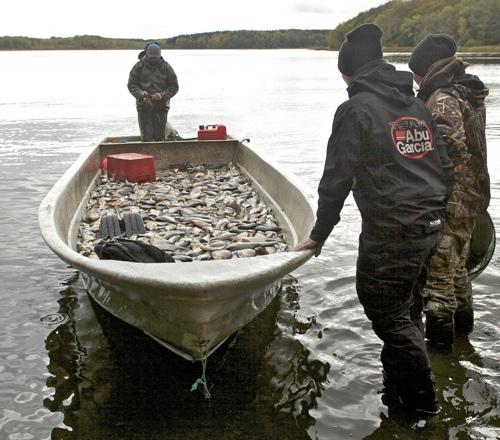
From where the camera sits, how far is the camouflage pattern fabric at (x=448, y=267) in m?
4.72

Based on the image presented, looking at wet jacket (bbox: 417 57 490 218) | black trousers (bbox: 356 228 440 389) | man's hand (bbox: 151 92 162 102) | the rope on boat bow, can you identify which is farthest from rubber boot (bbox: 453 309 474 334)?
man's hand (bbox: 151 92 162 102)

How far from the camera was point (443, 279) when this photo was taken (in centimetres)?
479

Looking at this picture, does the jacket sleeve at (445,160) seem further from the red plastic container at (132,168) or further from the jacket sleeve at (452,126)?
the red plastic container at (132,168)

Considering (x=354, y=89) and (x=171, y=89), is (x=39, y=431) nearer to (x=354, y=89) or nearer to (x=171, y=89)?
(x=354, y=89)

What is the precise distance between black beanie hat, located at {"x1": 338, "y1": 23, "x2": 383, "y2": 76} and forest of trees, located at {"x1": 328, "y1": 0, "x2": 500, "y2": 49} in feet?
326

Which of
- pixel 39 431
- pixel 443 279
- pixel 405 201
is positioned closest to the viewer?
pixel 405 201

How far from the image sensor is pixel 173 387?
476 centimetres

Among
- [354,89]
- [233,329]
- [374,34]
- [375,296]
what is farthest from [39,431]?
[374,34]

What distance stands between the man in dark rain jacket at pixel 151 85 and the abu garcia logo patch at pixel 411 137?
7989 millimetres

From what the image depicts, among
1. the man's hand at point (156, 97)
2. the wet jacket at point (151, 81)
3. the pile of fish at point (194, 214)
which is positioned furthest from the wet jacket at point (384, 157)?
the wet jacket at point (151, 81)

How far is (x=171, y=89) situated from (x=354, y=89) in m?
8.10

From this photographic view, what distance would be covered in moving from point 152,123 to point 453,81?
791 centimetres

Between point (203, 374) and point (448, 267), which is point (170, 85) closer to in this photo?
point (448, 267)

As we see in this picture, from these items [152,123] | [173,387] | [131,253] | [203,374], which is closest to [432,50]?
[131,253]
